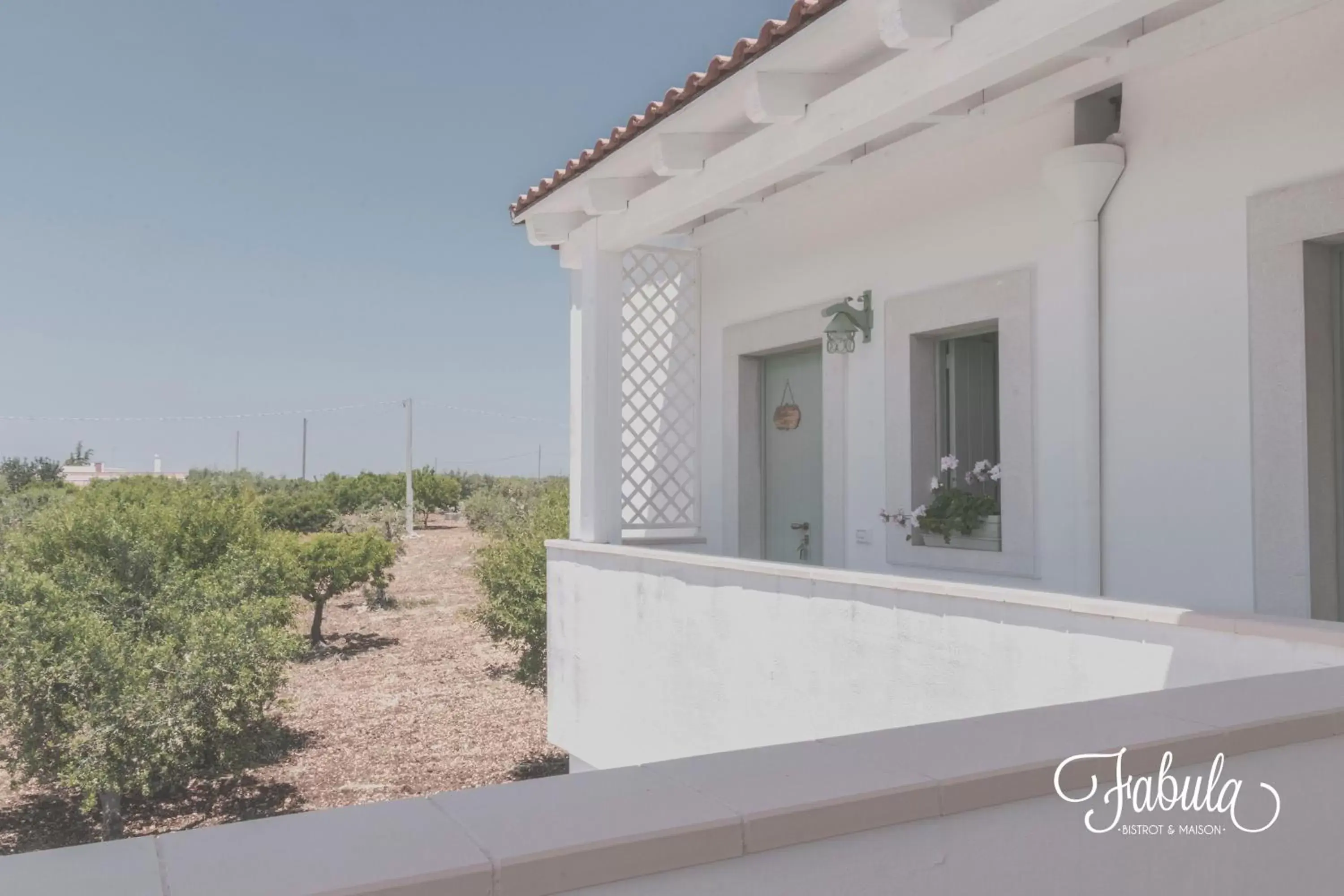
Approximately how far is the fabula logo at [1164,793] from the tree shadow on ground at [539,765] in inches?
370

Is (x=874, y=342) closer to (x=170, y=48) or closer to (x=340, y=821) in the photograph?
(x=340, y=821)

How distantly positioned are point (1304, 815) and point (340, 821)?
1788 mm

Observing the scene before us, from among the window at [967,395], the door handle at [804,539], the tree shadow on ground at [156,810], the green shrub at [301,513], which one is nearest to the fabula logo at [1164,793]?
the window at [967,395]

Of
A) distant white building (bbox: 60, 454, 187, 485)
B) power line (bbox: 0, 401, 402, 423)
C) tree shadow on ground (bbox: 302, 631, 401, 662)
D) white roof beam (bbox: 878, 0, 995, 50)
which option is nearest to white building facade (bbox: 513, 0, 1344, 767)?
white roof beam (bbox: 878, 0, 995, 50)

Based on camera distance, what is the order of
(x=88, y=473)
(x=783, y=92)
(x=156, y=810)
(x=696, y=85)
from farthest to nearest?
1. (x=88, y=473)
2. (x=156, y=810)
3. (x=696, y=85)
4. (x=783, y=92)

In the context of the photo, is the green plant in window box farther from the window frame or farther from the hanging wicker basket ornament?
the hanging wicker basket ornament

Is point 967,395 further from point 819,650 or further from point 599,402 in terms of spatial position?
point 599,402

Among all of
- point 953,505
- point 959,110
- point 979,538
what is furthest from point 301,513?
point 959,110

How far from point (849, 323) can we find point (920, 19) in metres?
2.76

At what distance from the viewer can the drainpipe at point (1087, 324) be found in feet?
16.1

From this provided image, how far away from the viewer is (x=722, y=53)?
191 inches

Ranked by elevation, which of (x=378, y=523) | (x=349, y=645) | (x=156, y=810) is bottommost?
(x=156, y=810)

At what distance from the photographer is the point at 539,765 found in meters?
11.3

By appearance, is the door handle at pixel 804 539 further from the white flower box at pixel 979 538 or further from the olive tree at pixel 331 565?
the olive tree at pixel 331 565
